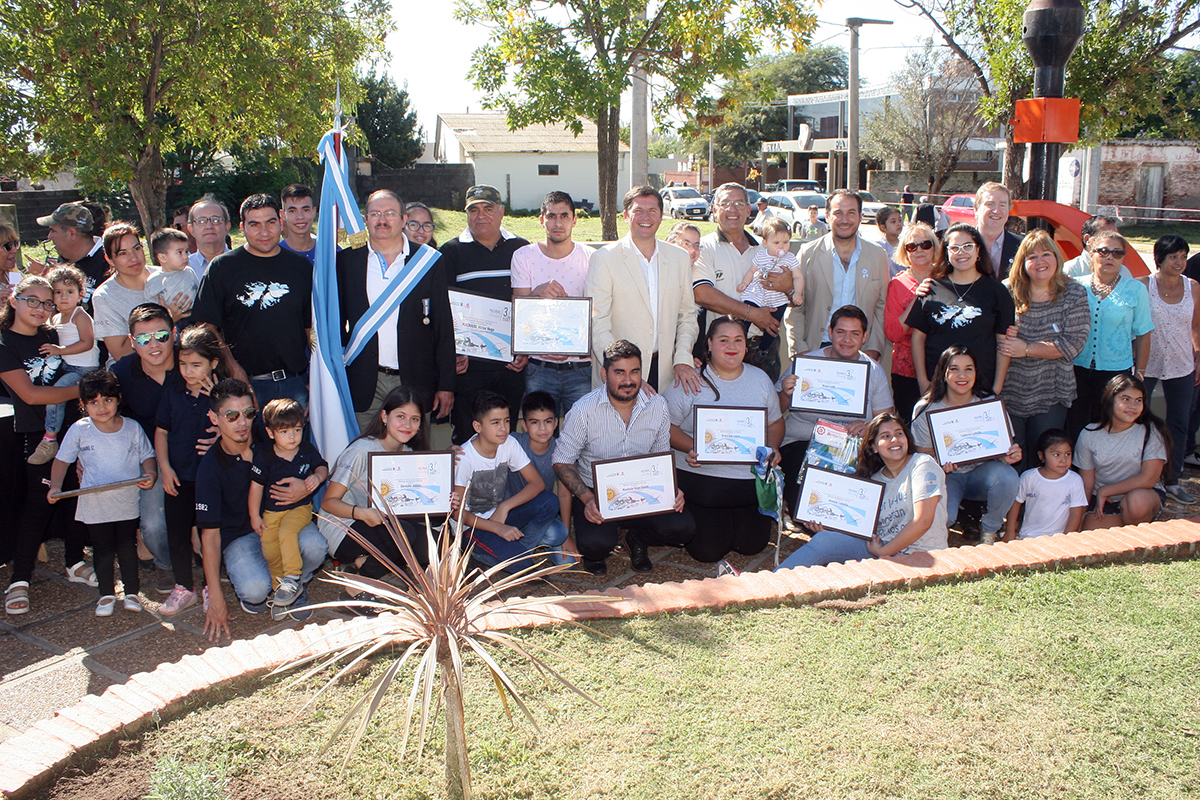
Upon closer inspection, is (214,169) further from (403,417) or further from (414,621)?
(414,621)

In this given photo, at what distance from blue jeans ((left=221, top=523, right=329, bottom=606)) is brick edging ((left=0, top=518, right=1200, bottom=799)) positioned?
595 millimetres

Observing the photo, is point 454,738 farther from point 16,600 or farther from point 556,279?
point 556,279

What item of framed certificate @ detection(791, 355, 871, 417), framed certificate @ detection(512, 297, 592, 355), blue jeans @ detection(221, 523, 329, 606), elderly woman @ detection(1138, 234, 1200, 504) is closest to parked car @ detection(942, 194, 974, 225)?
elderly woman @ detection(1138, 234, 1200, 504)

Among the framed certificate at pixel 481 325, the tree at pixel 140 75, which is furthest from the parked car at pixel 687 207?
the framed certificate at pixel 481 325

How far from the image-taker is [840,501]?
16.1 ft

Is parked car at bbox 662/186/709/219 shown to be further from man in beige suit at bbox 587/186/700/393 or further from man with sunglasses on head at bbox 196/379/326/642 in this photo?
man with sunglasses on head at bbox 196/379/326/642

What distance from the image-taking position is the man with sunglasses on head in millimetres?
4555

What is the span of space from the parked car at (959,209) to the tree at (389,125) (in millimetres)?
22228

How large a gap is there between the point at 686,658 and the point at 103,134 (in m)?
8.19

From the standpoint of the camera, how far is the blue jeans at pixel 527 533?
5176mm

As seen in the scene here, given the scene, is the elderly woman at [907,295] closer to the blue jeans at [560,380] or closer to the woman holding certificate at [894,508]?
the woman holding certificate at [894,508]

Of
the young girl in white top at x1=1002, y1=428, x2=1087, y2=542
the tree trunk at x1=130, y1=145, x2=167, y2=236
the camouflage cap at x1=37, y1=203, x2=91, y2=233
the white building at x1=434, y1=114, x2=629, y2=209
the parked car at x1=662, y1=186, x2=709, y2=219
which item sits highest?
the white building at x1=434, y1=114, x2=629, y2=209

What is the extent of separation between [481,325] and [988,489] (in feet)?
10.7

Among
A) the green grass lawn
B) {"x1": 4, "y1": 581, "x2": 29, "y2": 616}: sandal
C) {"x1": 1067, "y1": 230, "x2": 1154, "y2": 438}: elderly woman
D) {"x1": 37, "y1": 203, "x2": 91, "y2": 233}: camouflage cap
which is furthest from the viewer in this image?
{"x1": 37, "y1": 203, "x2": 91, "y2": 233}: camouflage cap
